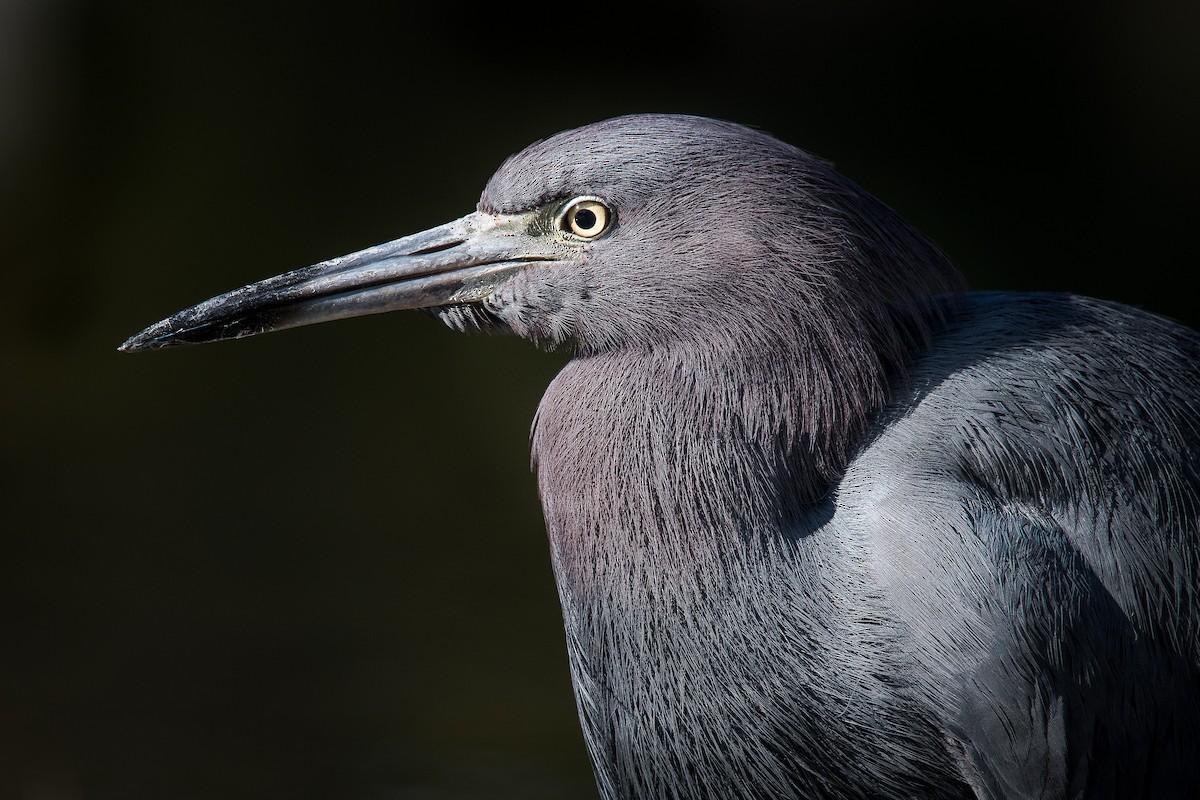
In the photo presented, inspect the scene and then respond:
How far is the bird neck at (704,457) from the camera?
198cm

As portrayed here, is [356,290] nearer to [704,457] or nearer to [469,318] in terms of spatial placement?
[469,318]

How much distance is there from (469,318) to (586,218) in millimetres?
322

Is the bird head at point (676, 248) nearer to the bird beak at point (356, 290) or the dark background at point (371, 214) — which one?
the bird beak at point (356, 290)

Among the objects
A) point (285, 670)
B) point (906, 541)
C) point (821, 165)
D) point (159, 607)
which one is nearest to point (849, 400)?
point (906, 541)

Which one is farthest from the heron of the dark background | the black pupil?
the dark background

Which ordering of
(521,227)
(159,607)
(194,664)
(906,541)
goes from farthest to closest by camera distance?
(159,607) → (194,664) → (521,227) → (906,541)

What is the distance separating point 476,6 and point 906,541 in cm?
412

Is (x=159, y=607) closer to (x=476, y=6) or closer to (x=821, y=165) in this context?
(x=476, y=6)

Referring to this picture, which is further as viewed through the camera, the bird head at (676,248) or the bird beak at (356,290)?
the bird beak at (356,290)

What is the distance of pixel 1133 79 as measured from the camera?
205 inches

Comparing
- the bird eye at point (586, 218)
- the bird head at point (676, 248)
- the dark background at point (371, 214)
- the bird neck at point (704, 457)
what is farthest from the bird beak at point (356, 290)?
the dark background at point (371, 214)

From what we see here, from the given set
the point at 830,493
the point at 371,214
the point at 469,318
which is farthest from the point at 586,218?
the point at 371,214

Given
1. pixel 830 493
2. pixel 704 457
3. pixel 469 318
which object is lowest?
pixel 830 493

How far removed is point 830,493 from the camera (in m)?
2.01
